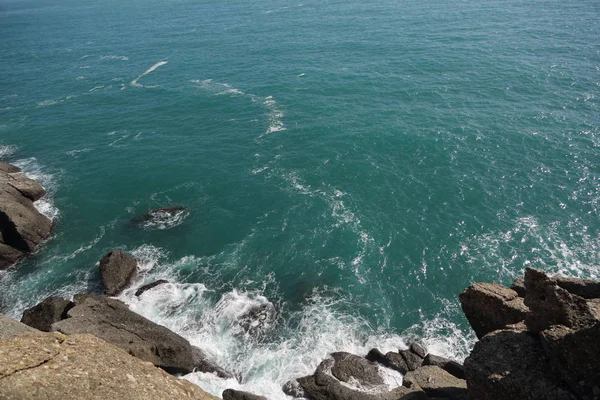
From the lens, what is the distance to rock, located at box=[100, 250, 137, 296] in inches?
1953

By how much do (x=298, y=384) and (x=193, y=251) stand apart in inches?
1004

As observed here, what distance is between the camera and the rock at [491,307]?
29703 mm

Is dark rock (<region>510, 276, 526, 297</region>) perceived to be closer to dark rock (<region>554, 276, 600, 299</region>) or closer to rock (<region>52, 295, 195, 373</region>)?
dark rock (<region>554, 276, 600, 299</region>)

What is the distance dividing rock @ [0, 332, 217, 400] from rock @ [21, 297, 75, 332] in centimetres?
2288

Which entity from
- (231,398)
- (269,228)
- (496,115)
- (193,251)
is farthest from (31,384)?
(496,115)

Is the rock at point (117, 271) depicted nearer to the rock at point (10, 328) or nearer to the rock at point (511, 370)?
the rock at point (10, 328)

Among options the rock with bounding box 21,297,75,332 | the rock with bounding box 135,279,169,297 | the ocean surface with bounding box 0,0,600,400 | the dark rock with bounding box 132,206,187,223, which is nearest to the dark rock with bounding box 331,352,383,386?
the ocean surface with bounding box 0,0,600,400

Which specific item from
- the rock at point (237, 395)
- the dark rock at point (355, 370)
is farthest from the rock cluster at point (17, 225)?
the dark rock at point (355, 370)

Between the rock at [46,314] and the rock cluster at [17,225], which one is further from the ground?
the rock cluster at [17,225]

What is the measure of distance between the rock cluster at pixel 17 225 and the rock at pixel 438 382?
5422 centimetres

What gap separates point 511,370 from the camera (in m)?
24.0

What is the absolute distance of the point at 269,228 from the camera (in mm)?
59188

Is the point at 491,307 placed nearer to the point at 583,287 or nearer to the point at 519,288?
the point at 519,288

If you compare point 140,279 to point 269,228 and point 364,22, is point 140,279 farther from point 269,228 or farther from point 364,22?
point 364,22
